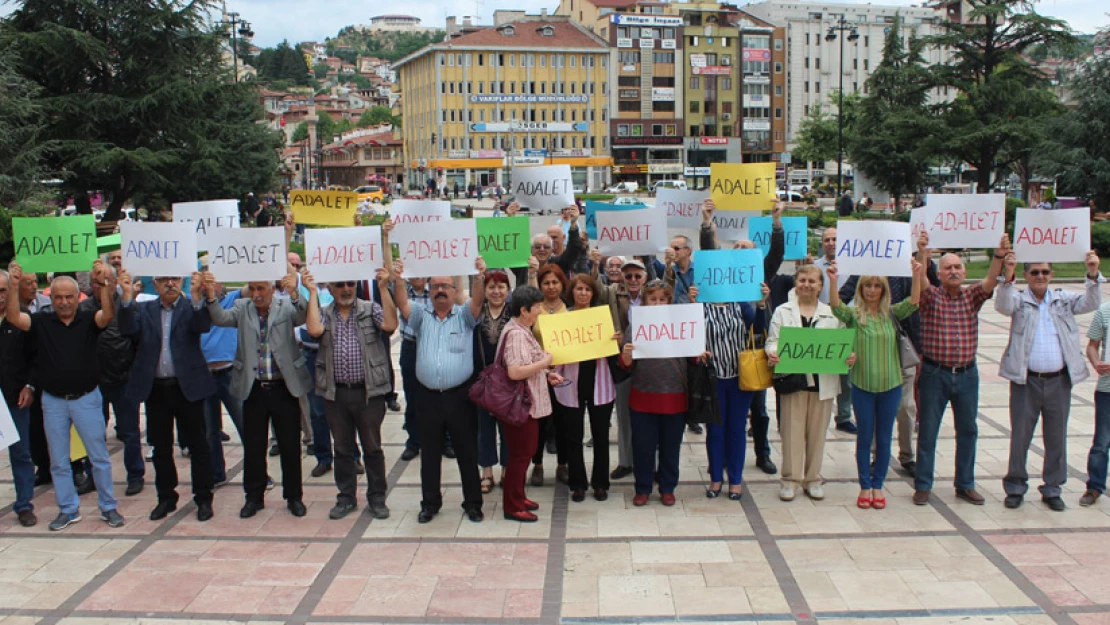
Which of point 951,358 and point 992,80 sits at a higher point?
point 992,80

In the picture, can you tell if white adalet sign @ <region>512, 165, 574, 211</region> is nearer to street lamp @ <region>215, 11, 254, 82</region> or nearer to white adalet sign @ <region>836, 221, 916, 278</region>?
white adalet sign @ <region>836, 221, 916, 278</region>

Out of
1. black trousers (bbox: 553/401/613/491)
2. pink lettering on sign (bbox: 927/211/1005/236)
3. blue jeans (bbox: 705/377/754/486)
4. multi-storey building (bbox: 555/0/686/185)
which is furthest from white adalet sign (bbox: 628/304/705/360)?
multi-storey building (bbox: 555/0/686/185)

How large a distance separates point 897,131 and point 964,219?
3754 cm

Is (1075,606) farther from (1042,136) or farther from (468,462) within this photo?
(1042,136)

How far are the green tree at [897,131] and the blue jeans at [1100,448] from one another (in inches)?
1439

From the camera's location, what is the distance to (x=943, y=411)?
782 centimetres

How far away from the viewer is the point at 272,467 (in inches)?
369

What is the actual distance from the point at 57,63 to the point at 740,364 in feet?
104

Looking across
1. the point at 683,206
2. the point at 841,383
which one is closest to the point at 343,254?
the point at 683,206

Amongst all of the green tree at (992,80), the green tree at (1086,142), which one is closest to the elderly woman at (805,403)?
the green tree at (1086,142)

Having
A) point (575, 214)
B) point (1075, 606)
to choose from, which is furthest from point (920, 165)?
point (1075, 606)

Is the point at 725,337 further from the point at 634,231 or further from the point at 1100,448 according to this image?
the point at 1100,448

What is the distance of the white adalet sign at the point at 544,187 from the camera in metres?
10.9

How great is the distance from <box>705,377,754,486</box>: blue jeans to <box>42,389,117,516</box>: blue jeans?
4.85 m
